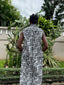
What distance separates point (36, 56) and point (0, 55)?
3.95 metres

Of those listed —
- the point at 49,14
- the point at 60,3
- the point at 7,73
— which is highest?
the point at 60,3

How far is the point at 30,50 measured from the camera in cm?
173

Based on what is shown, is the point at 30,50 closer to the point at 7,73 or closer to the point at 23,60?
the point at 23,60

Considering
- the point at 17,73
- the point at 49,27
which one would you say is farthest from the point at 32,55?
the point at 49,27

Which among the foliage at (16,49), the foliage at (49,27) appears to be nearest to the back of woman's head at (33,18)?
the foliage at (16,49)

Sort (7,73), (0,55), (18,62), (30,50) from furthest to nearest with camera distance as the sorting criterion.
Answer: (0,55) → (18,62) → (7,73) → (30,50)

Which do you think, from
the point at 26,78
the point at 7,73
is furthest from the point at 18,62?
the point at 26,78

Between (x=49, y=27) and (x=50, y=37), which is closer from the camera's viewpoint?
(x=50, y=37)

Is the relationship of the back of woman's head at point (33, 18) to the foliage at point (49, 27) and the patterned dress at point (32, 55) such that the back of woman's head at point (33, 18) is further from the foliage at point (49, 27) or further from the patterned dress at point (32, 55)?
the foliage at point (49, 27)

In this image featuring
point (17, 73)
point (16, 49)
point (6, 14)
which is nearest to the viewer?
point (17, 73)

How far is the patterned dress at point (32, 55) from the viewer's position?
1730 millimetres

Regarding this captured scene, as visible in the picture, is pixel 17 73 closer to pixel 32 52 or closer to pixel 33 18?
pixel 32 52

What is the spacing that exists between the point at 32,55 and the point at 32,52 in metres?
0.04

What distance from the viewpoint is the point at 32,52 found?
173cm
